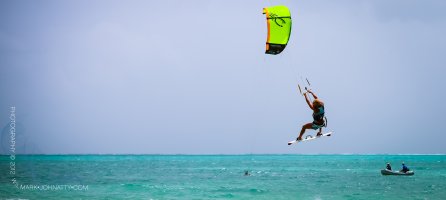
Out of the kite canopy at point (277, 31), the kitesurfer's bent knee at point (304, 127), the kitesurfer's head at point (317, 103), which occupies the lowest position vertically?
the kitesurfer's bent knee at point (304, 127)

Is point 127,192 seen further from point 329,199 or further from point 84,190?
point 329,199

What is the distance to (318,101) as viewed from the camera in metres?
18.3

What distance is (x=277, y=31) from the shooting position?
62.5 feet

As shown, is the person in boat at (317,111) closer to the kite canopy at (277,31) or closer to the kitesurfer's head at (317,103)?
the kitesurfer's head at (317,103)

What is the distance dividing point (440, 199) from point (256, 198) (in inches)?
479

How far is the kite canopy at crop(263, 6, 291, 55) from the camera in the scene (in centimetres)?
1897

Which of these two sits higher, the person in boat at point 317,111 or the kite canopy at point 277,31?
the kite canopy at point 277,31

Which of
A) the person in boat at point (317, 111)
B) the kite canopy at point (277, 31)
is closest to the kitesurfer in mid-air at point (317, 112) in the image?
the person in boat at point (317, 111)

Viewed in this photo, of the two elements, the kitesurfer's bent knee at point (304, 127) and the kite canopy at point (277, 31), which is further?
the kite canopy at point (277, 31)

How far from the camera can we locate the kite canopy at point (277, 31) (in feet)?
62.2

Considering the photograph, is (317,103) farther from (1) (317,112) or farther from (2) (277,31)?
(2) (277,31)

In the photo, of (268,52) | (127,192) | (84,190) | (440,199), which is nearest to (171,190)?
(127,192)

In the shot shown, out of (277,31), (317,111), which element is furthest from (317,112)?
(277,31)

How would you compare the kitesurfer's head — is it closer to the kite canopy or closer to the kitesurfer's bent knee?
the kitesurfer's bent knee
